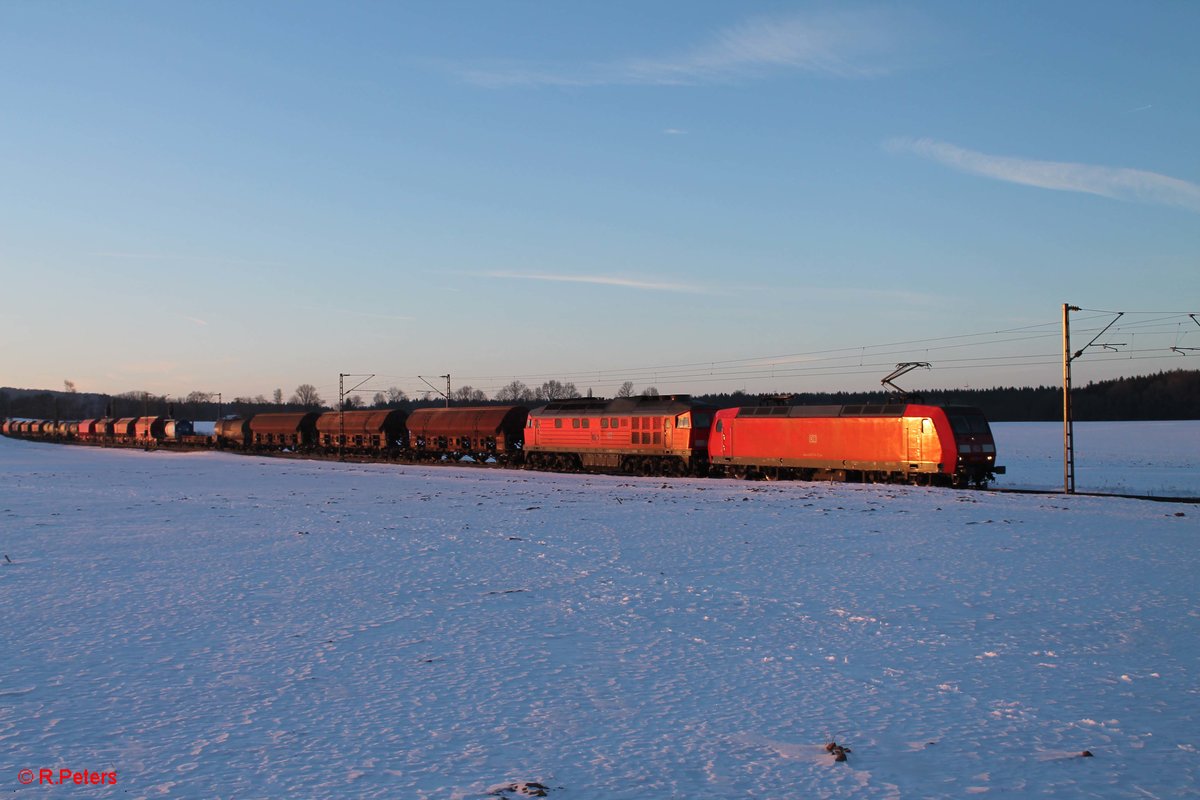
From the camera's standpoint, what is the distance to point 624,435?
152 ft

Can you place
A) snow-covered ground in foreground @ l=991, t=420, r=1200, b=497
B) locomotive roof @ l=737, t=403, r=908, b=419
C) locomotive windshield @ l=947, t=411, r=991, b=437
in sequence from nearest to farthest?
locomotive windshield @ l=947, t=411, r=991, b=437 → locomotive roof @ l=737, t=403, r=908, b=419 → snow-covered ground in foreground @ l=991, t=420, r=1200, b=497

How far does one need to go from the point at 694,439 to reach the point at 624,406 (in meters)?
4.62

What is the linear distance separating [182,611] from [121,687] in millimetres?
3741

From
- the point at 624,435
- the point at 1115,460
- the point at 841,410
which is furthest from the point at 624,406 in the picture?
the point at 1115,460

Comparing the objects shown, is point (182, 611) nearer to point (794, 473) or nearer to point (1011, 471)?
point (794, 473)

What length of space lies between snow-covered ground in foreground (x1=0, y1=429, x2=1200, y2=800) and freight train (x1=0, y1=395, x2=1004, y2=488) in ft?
41.1

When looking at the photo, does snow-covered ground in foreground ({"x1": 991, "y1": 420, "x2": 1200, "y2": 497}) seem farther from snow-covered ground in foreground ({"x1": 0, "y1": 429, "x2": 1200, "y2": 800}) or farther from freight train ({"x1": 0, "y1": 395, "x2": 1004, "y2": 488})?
snow-covered ground in foreground ({"x1": 0, "y1": 429, "x2": 1200, "y2": 800})

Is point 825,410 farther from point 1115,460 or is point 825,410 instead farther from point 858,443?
point 1115,460

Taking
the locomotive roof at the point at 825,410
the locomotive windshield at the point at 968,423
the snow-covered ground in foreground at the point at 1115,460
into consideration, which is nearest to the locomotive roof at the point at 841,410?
the locomotive roof at the point at 825,410

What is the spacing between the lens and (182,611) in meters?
12.7

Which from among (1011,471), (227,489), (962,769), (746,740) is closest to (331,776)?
(746,740)

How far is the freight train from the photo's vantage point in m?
34.5

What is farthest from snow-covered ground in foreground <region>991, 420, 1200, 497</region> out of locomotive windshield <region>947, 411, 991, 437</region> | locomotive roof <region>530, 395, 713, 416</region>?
locomotive roof <region>530, 395, 713, 416</region>

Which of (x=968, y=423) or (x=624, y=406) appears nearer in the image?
(x=968, y=423)
